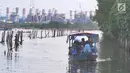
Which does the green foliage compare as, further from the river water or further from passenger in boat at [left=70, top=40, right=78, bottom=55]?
passenger in boat at [left=70, top=40, right=78, bottom=55]

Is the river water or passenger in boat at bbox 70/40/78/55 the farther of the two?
passenger in boat at bbox 70/40/78/55

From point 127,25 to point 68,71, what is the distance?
1357 cm

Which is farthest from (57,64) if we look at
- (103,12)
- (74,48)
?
(103,12)

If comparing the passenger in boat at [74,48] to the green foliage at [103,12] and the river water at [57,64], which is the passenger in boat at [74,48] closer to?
the river water at [57,64]

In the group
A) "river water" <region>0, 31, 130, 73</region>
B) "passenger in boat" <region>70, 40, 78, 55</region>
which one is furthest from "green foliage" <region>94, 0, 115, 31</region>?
"passenger in boat" <region>70, 40, 78, 55</region>

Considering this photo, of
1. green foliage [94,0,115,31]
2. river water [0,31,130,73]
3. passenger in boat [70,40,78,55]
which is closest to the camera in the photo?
river water [0,31,130,73]

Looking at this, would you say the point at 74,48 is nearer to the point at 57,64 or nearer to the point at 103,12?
the point at 57,64

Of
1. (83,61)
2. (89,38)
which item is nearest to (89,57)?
(83,61)

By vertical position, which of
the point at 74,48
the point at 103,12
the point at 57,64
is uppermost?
the point at 103,12

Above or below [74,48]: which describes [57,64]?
below

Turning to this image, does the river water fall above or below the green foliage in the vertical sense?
below

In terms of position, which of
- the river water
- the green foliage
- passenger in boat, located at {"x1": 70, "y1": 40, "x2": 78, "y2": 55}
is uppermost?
the green foliage

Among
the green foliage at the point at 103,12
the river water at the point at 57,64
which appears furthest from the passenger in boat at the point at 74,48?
the green foliage at the point at 103,12

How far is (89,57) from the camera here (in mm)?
30062
